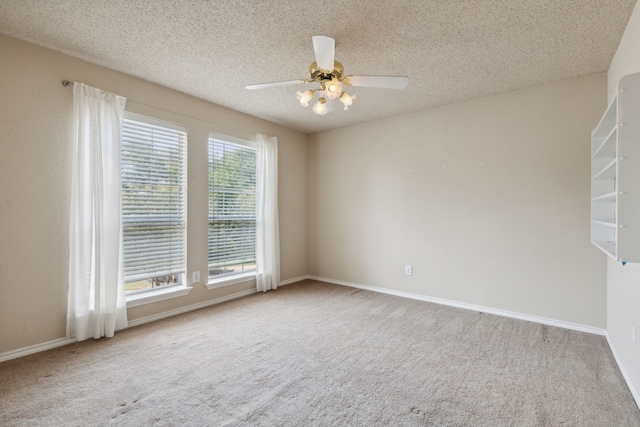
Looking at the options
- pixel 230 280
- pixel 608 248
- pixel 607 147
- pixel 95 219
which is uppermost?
pixel 607 147

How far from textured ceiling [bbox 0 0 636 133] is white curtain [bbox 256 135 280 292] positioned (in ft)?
4.05

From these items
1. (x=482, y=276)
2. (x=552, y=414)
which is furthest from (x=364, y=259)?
(x=552, y=414)

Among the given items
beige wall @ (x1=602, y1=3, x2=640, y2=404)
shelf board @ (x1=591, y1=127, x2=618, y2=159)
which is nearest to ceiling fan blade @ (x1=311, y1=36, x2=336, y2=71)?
shelf board @ (x1=591, y1=127, x2=618, y2=159)

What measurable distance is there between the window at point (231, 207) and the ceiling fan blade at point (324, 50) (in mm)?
2170

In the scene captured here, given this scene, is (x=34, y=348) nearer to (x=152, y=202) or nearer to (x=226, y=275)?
(x=152, y=202)

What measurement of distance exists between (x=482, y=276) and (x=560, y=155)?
150 centimetres

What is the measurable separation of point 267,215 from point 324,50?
8.92 feet

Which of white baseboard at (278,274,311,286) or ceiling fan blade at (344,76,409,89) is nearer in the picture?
ceiling fan blade at (344,76,409,89)

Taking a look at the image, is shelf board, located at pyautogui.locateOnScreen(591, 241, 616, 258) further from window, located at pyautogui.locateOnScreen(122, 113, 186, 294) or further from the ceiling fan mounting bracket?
window, located at pyautogui.locateOnScreen(122, 113, 186, 294)

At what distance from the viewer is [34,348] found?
8.12ft

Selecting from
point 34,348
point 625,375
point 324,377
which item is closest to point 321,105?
point 324,377

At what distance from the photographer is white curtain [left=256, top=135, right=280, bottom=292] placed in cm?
432

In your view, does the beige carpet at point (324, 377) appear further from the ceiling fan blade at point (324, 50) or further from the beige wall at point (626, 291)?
the ceiling fan blade at point (324, 50)

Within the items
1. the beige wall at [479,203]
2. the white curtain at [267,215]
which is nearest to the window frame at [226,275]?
the white curtain at [267,215]
